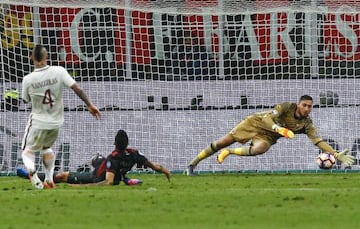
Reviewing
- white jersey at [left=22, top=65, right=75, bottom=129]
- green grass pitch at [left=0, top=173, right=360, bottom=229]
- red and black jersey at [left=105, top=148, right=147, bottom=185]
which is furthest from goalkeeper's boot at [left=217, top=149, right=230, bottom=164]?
white jersey at [left=22, top=65, right=75, bottom=129]

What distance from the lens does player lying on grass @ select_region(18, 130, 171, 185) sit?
16641 millimetres

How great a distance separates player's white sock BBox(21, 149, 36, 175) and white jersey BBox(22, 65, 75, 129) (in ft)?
1.35

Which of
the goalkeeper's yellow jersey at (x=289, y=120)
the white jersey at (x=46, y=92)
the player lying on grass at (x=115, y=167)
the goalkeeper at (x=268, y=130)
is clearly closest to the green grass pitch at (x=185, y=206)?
the player lying on grass at (x=115, y=167)

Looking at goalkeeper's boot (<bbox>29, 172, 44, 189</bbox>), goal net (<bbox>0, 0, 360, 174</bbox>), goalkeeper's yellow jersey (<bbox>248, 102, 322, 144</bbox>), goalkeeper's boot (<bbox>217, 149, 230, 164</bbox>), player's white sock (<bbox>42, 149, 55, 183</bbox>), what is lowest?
goalkeeper's boot (<bbox>29, 172, 44, 189</bbox>)

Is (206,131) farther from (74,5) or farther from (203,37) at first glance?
(74,5)

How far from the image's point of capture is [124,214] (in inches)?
471

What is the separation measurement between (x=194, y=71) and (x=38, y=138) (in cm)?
813

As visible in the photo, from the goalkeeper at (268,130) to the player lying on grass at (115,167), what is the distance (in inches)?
141

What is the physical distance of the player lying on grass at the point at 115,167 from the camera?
16.6m

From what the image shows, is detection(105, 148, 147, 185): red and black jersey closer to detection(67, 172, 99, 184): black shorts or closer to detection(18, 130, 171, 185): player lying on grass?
detection(18, 130, 171, 185): player lying on grass

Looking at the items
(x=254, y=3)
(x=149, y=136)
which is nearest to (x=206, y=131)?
(x=149, y=136)

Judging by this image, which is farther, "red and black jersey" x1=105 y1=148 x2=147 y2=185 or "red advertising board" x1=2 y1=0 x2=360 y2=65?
"red advertising board" x1=2 y1=0 x2=360 y2=65

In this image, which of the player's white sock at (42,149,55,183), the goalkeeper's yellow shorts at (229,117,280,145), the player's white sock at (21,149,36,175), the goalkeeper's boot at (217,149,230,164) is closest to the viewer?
the player's white sock at (21,149,36,175)

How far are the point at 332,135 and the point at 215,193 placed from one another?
29.7 ft
